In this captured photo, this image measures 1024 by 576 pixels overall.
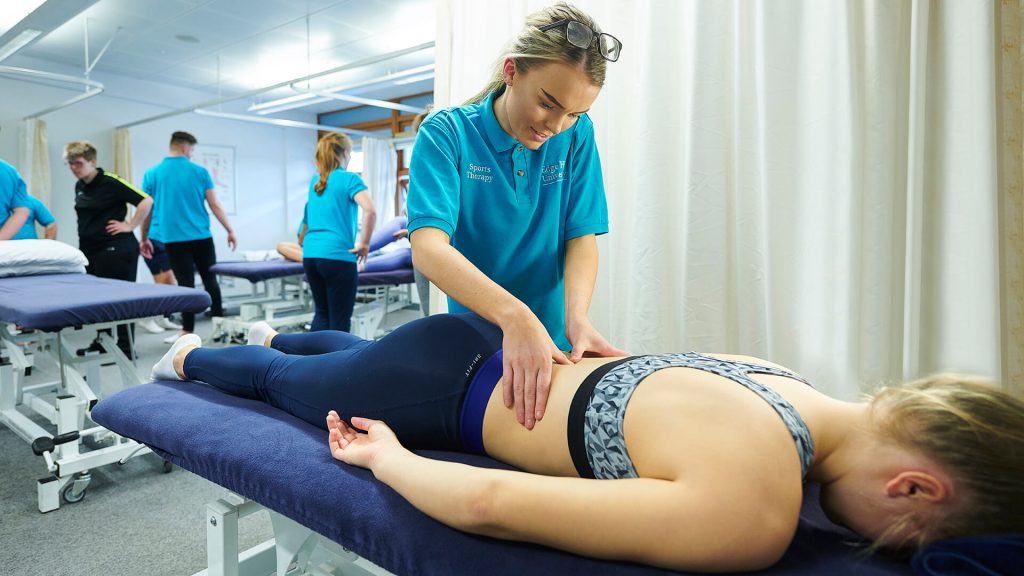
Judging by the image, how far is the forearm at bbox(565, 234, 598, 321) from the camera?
1.28 metres

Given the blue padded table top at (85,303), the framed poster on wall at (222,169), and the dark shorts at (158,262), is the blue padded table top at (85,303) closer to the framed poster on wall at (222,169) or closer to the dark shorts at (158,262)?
the dark shorts at (158,262)

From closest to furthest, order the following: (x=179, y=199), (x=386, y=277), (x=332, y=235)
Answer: (x=332, y=235) → (x=179, y=199) → (x=386, y=277)

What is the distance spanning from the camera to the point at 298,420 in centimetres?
118

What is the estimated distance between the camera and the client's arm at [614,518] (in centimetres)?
66

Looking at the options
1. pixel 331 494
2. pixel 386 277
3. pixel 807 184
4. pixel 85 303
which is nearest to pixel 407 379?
pixel 331 494

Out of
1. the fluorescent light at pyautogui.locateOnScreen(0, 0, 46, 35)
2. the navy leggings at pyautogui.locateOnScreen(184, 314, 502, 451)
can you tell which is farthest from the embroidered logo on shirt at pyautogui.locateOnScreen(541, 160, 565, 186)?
the fluorescent light at pyautogui.locateOnScreen(0, 0, 46, 35)

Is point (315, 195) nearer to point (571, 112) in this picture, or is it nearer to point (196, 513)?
point (196, 513)

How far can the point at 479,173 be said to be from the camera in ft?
4.08

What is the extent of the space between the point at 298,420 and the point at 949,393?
1068mm

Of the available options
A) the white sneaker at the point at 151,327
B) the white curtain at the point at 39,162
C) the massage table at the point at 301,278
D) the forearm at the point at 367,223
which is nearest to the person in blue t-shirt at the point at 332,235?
the forearm at the point at 367,223

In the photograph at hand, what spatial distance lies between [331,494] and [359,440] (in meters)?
0.14

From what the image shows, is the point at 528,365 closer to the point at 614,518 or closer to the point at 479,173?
the point at 614,518

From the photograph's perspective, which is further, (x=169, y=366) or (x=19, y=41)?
(x=19, y=41)

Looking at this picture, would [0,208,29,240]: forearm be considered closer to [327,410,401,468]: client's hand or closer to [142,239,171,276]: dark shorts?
[142,239,171,276]: dark shorts
